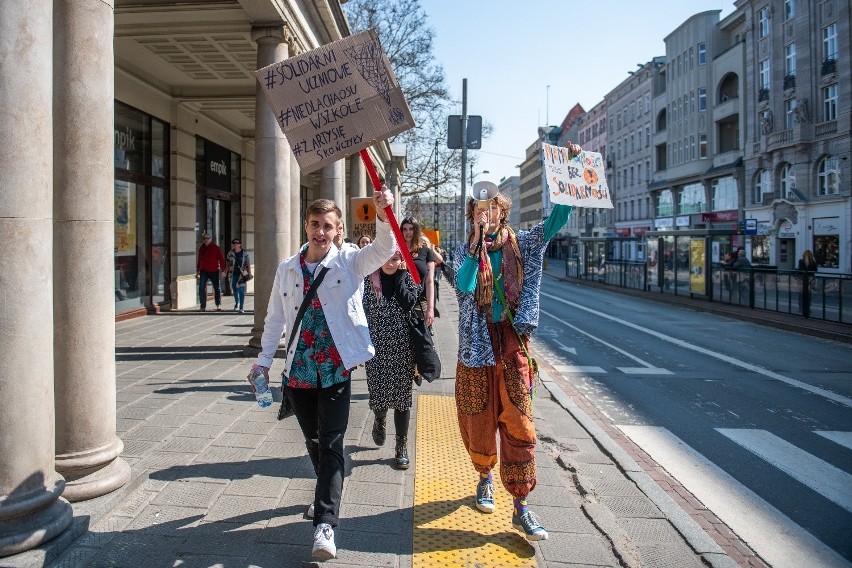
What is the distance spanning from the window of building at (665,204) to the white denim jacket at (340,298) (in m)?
60.2

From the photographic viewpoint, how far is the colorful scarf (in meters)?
3.96

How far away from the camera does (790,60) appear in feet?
133

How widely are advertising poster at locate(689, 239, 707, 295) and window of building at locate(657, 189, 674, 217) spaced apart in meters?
37.0

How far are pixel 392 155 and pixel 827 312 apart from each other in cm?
1960

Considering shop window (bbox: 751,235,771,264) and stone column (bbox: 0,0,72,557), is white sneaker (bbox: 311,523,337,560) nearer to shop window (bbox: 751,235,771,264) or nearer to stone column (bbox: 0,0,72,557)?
stone column (bbox: 0,0,72,557)

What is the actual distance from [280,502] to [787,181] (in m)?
43.5

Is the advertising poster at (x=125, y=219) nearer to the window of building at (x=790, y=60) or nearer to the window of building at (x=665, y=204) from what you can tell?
the window of building at (x=790, y=60)

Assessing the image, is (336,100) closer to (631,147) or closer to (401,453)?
(401,453)

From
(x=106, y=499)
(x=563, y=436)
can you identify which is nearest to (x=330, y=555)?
(x=106, y=499)

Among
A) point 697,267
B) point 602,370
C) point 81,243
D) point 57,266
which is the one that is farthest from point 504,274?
point 697,267

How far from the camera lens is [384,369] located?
5.14 metres

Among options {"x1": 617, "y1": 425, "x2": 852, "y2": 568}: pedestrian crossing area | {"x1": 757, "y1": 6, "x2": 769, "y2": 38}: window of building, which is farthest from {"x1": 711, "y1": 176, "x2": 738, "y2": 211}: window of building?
{"x1": 617, "y1": 425, "x2": 852, "y2": 568}: pedestrian crossing area

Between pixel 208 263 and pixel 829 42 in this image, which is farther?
pixel 829 42

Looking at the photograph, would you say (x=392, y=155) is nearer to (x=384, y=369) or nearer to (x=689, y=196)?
(x=384, y=369)
